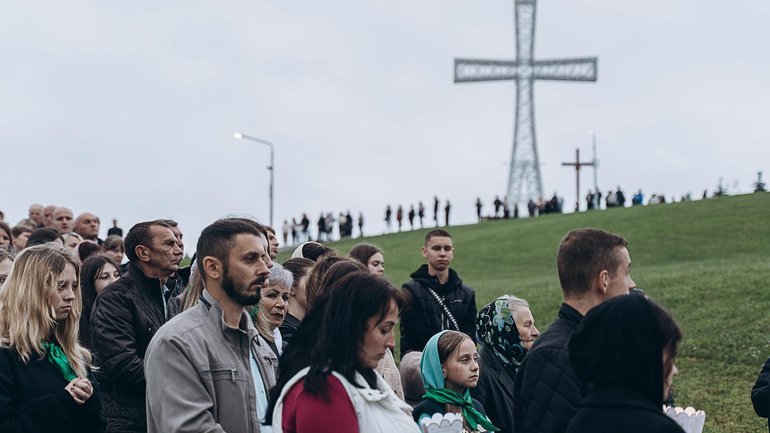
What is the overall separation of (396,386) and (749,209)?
1483 inches

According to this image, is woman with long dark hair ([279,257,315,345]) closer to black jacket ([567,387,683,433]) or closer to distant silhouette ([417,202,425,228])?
black jacket ([567,387,683,433])

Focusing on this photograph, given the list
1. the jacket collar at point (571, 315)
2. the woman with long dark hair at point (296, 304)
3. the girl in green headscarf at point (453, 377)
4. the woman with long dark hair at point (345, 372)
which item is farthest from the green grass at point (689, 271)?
the woman with long dark hair at point (345, 372)

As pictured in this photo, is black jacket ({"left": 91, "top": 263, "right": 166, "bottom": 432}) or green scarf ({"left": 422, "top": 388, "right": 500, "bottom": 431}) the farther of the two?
green scarf ({"left": 422, "top": 388, "right": 500, "bottom": 431})

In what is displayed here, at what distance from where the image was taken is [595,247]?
5.35m

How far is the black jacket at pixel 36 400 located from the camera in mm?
5750

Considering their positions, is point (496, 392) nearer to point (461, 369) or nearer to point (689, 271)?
point (461, 369)

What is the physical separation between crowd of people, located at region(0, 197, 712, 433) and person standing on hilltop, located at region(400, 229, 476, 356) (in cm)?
216

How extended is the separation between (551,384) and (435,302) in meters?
5.25

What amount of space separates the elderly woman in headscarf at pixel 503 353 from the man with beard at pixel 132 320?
2293 mm

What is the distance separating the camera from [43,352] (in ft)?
19.7

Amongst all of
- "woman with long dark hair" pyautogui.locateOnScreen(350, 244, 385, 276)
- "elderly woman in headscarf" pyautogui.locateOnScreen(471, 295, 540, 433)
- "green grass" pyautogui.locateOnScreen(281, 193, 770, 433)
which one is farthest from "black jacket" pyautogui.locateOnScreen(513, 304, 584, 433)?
"green grass" pyautogui.locateOnScreen(281, 193, 770, 433)

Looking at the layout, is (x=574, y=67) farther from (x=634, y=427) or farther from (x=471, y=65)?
(x=634, y=427)

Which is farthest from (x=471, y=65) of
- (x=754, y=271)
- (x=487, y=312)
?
(x=487, y=312)

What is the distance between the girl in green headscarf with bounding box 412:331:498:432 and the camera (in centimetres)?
698
